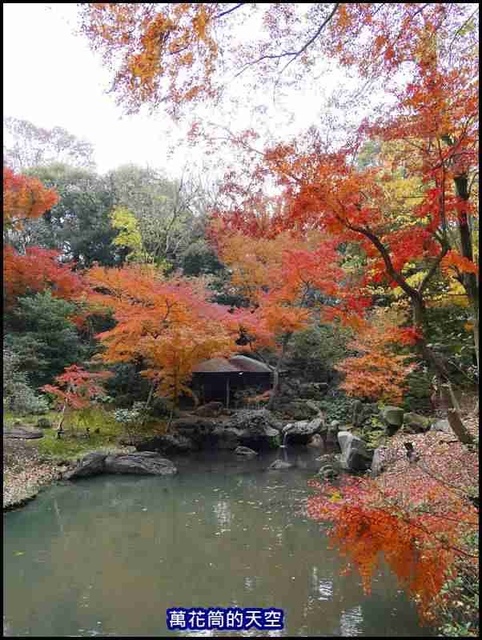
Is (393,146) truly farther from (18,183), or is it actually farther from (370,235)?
(18,183)

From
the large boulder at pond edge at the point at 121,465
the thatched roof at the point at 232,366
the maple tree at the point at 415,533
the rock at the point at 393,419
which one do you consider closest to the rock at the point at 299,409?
the thatched roof at the point at 232,366

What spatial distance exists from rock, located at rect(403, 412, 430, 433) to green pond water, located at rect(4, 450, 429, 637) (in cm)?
295

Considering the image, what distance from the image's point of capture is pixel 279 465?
11.1 m

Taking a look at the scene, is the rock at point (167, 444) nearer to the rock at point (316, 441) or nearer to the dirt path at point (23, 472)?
the dirt path at point (23, 472)

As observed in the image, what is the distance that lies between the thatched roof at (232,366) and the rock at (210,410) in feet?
3.24

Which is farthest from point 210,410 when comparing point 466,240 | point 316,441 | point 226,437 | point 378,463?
point 466,240

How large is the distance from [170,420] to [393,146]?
9.17 m

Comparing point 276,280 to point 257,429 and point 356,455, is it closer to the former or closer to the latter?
point 257,429

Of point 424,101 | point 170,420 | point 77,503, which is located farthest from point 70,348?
point 424,101

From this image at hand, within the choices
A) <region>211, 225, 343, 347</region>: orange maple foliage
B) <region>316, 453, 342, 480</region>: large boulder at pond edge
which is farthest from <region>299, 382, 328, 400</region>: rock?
<region>316, 453, 342, 480</region>: large boulder at pond edge

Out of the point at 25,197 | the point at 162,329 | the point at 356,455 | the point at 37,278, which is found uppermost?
the point at 25,197

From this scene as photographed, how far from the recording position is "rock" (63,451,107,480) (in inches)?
382

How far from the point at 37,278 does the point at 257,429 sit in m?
7.35

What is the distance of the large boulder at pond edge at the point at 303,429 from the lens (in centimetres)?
1289
